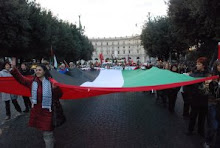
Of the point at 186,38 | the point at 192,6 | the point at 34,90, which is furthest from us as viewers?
the point at 186,38

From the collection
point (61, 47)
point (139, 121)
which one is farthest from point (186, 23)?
point (61, 47)

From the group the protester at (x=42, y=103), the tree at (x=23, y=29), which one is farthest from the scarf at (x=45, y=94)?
the tree at (x=23, y=29)

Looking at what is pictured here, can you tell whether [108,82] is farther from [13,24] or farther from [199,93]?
[13,24]

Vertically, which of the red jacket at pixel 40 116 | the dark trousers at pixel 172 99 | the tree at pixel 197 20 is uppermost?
the tree at pixel 197 20

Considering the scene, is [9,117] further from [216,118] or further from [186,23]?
[186,23]

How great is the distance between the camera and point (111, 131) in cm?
591

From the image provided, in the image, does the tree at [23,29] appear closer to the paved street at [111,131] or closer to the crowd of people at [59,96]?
the paved street at [111,131]

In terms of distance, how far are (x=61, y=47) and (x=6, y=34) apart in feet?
59.5

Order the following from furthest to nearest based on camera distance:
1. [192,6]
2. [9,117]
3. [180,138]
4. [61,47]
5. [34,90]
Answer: [61,47]
[192,6]
[9,117]
[180,138]
[34,90]

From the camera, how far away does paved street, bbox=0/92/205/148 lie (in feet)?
16.5

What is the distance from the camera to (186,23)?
53.2ft

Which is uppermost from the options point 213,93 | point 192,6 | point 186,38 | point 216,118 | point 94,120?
point 192,6

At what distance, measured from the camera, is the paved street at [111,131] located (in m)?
5.04

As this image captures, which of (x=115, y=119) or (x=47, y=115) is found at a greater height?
(x=47, y=115)
